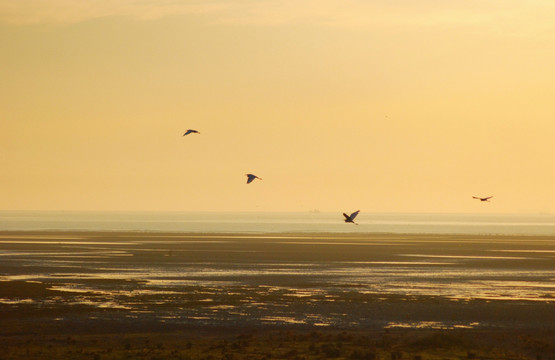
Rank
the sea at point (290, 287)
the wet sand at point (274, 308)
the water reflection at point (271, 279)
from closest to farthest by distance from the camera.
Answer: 1. the wet sand at point (274, 308)
2. the sea at point (290, 287)
3. the water reflection at point (271, 279)

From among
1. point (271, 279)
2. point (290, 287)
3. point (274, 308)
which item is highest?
point (271, 279)

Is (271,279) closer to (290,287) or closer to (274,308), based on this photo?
(290,287)

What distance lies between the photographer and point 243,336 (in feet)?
105

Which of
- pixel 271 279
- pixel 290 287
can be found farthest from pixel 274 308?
pixel 271 279

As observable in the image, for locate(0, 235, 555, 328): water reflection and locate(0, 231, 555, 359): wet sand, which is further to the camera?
locate(0, 235, 555, 328): water reflection

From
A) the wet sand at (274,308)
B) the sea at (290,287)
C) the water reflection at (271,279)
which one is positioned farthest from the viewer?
the water reflection at (271,279)

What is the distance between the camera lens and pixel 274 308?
40781 mm

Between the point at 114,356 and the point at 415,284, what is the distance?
28.8m

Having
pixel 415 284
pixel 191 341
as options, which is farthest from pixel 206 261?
pixel 191 341

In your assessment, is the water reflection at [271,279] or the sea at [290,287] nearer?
the sea at [290,287]

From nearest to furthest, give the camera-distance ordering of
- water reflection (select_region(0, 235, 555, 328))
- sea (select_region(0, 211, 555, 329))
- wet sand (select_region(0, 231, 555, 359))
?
wet sand (select_region(0, 231, 555, 359)) < sea (select_region(0, 211, 555, 329)) < water reflection (select_region(0, 235, 555, 328))

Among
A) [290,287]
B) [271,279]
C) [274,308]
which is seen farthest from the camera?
[271,279]

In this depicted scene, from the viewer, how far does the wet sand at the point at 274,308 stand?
30.1m

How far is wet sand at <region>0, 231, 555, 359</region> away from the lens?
30062mm
